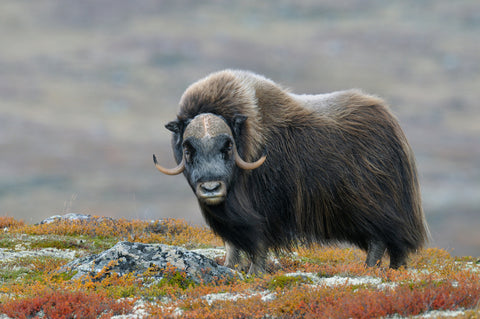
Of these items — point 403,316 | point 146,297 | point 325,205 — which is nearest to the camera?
point 403,316

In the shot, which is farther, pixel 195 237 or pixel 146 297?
pixel 195 237

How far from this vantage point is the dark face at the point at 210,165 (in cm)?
662

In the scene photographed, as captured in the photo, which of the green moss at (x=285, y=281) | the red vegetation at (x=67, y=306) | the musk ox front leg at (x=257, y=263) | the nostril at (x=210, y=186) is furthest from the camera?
the musk ox front leg at (x=257, y=263)

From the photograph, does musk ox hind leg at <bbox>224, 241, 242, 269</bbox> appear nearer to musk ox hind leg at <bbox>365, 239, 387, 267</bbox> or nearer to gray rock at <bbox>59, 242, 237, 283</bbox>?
gray rock at <bbox>59, 242, 237, 283</bbox>

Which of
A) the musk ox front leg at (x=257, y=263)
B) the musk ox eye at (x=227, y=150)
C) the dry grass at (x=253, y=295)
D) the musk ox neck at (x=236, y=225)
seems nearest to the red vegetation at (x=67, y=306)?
the dry grass at (x=253, y=295)

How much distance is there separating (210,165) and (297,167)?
57.0 inches

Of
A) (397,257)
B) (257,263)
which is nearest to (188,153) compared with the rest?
(257,263)

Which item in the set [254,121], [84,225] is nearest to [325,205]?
[254,121]

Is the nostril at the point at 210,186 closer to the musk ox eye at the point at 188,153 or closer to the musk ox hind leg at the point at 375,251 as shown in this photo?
the musk ox eye at the point at 188,153

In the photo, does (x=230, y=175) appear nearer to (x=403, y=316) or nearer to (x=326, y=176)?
(x=326, y=176)

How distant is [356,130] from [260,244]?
2190 millimetres

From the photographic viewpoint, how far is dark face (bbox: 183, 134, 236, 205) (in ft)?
21.7

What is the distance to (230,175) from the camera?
6.94m

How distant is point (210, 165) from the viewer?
6.72m
